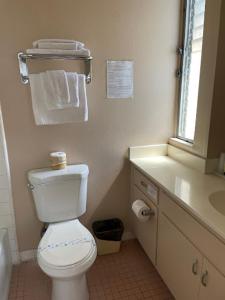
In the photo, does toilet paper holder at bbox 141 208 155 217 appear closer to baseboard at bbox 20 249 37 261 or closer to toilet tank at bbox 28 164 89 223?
toilet tank at bbox 28 164 89 223

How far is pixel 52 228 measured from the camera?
5.67ft

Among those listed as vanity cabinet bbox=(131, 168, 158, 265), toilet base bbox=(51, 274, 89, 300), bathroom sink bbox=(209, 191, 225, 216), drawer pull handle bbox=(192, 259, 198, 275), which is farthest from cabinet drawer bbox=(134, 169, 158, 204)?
toilet base bbox=(51, 274, 89, 300)

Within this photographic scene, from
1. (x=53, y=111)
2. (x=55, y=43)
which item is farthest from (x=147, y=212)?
(x=55, y=43)

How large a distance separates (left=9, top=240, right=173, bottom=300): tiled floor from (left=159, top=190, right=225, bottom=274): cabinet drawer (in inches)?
25.4

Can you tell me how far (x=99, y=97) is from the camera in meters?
1.91

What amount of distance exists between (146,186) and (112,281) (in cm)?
78

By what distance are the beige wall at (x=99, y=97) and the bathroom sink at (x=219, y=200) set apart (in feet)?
2.79

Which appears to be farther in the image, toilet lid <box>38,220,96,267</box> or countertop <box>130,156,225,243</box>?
toilet lid <box>38,220,96,267</box>

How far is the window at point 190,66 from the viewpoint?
5.96ft

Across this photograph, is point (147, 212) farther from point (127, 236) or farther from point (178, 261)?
point (127, 236)

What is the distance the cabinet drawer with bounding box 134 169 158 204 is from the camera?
1674 mm

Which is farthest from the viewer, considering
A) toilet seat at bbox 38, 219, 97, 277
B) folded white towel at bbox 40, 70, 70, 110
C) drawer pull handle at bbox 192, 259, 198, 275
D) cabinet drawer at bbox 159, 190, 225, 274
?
folded white towel at bbox 40, 70, 70, 110

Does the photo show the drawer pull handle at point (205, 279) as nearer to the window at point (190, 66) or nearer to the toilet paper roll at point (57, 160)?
the window at point (190, 66)

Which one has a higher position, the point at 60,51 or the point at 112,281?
the point at 60,51
